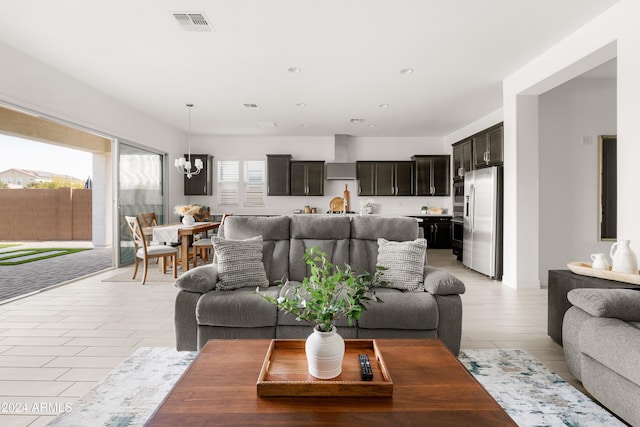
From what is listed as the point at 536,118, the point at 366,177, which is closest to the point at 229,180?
the point at 366,177

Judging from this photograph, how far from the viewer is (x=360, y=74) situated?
459 centimetres

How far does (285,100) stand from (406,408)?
17.2 ft

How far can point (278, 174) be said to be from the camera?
828 cm

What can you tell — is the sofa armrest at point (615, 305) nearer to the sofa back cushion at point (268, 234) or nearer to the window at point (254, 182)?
the sofa back cushion at point (268, 234)

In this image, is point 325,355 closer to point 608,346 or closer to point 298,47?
point 608,346

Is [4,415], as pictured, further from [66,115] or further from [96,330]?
[66,115]

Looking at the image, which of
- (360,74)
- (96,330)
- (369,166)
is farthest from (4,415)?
(369,166)

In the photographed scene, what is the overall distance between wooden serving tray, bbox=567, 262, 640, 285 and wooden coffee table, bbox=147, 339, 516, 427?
1.74 m

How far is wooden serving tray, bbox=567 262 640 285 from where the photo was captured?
237 cm

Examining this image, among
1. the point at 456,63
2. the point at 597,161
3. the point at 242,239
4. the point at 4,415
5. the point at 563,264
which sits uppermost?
the point at 456,63

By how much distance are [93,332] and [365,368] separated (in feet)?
8.99

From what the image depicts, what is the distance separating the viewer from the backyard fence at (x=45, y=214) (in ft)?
31.3

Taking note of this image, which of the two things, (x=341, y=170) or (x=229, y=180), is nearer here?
(x=341, y=170)

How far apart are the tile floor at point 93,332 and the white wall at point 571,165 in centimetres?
97
